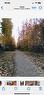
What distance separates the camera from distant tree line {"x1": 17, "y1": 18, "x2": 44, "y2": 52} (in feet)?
4.25

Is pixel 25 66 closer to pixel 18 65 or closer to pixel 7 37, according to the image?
pixel 18 65

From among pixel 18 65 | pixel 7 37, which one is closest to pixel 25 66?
pixel 18 65

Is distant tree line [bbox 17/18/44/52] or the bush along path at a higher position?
distant tree line [bbox 17/18/44/52]

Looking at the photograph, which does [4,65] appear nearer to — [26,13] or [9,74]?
[9,74]

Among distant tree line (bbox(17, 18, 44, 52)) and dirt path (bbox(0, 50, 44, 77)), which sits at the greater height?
distant tree line (bbox(17, 18, 44, 52))

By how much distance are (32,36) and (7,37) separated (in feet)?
0.32

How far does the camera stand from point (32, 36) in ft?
4.28

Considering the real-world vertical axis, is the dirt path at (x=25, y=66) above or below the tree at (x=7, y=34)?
below

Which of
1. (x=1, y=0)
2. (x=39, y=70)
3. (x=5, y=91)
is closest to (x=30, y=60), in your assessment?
(x=39, y=70)

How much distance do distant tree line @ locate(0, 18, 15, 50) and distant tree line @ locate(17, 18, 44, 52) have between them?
0.10 feet

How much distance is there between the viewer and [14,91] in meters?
1.30

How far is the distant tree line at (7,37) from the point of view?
4.24 ft

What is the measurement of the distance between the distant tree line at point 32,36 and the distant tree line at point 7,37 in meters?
0.03

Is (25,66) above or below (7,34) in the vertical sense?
below
